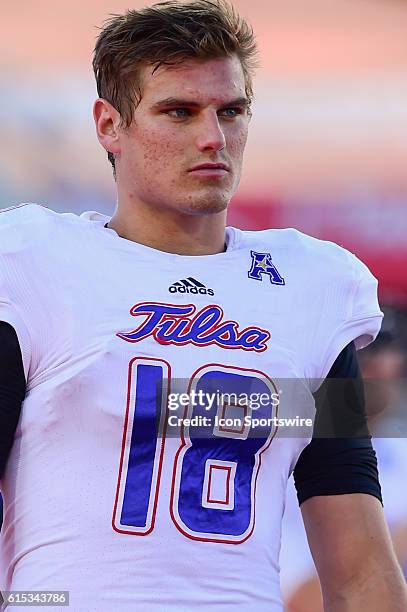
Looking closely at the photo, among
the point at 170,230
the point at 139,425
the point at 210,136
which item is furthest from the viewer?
the point at 170,230

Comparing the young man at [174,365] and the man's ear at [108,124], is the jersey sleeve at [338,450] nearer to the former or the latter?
the young man at [174,365]

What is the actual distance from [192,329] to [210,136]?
0.98 ft

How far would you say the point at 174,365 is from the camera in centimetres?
Result: 165

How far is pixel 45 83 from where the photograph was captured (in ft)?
10.1

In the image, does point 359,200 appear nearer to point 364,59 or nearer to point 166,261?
point 364,59

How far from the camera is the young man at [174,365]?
5.13ft

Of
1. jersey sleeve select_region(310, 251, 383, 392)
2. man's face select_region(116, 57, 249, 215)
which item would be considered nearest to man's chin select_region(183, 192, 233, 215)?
man's face select_region(116, 57, 249, 215)

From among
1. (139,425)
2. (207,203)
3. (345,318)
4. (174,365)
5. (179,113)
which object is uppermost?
(179,113)

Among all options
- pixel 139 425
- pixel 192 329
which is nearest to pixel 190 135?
pixel 192 329

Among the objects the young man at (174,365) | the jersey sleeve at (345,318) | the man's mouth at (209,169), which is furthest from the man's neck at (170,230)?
the jersey sleeve at (345,318)

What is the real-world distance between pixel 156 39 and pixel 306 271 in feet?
1.47

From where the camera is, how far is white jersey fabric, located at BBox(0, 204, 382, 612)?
5.07 feet

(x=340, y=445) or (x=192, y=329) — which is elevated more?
(x=192, y=329)

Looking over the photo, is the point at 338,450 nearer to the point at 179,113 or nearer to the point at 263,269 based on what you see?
the point at 263,269
